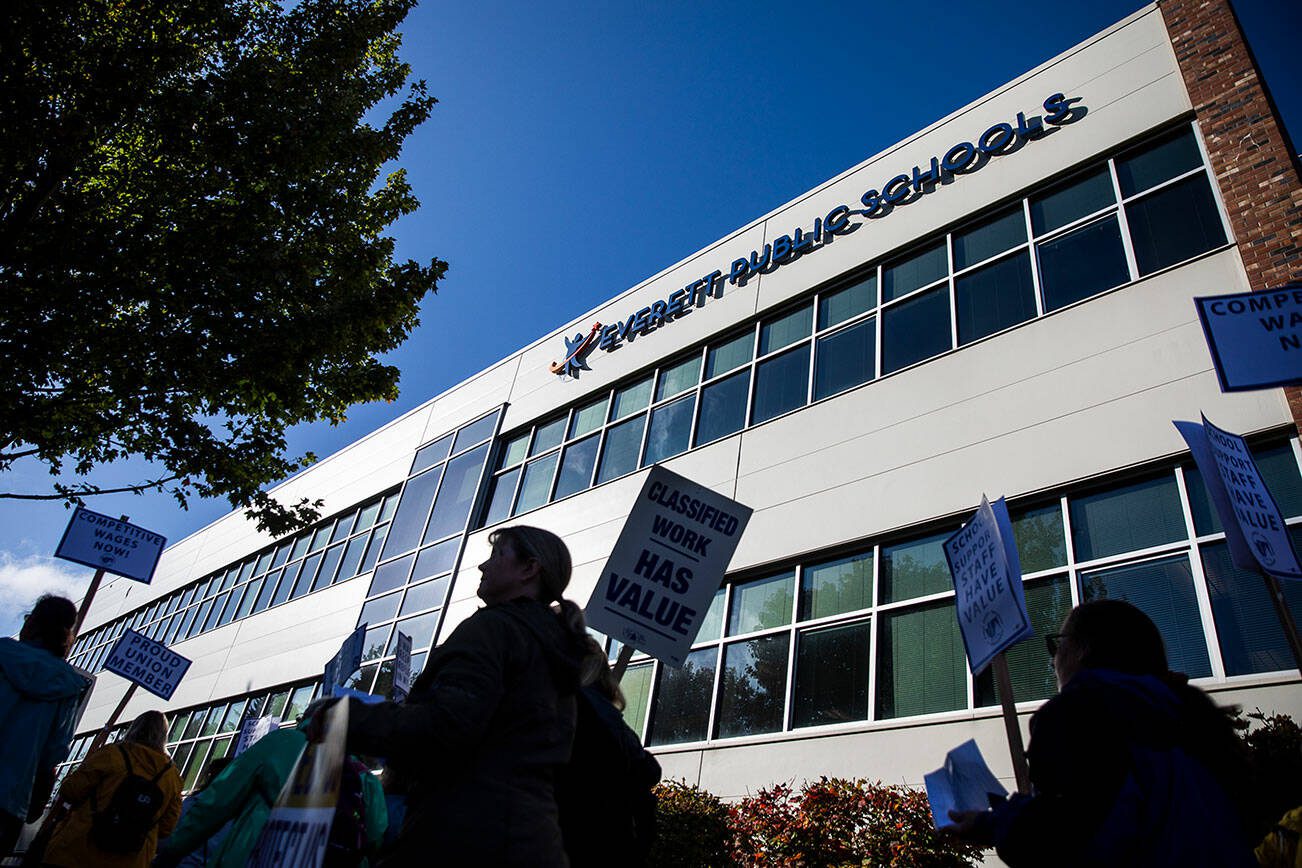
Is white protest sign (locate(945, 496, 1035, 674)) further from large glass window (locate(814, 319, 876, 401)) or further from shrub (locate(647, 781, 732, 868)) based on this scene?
large glass window (locate(814, 319, 876, 401))

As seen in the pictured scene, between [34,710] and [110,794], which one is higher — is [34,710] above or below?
above

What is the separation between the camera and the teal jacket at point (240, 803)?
324cm

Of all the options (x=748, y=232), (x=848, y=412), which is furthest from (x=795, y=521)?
(x=748, y=232)

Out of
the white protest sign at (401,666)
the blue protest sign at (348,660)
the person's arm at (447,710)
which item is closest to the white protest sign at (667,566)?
the person's arm at (447,710)

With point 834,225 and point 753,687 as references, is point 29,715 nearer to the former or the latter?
point 753,687

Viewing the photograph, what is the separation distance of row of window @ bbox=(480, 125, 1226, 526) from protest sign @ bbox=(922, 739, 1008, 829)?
7651 mm

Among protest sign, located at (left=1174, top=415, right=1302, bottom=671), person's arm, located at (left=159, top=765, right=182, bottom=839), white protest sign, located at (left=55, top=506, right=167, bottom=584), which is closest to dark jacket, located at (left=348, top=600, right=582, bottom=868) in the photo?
person's arm, located at (left=159, top=765, right=182, bottom=839)

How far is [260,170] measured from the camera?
9.52m

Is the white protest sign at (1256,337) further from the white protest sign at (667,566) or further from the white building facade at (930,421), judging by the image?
the white protest sign at (667,566)

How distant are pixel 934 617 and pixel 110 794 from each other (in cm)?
722

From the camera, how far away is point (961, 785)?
309cm

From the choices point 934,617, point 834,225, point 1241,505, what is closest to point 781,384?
point 834,225

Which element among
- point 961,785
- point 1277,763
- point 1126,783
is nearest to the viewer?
point 1126,783

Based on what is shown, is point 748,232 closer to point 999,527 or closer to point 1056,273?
point 1056,273
